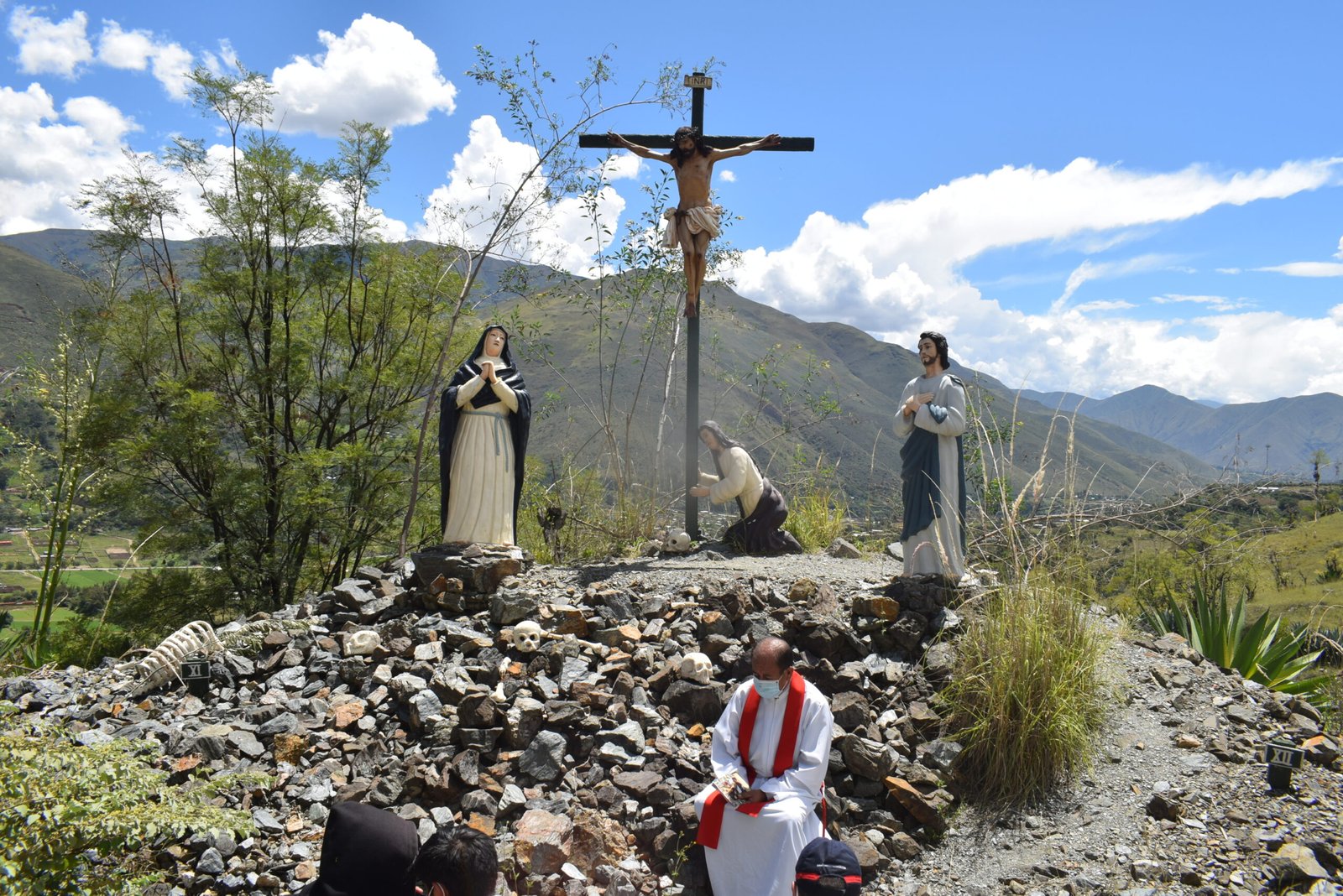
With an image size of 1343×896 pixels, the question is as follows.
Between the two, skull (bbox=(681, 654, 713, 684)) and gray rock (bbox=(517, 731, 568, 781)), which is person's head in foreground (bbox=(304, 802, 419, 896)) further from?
skull (bbox=(681, 654, 713, 684))

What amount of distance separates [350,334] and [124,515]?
4442 mm

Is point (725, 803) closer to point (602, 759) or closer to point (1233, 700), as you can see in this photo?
point (602, 759)

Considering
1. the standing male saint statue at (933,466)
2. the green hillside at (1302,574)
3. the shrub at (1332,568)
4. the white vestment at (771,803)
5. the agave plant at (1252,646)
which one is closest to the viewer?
the white vestment at (771,803)

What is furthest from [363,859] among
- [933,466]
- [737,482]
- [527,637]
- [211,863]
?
[737,482]

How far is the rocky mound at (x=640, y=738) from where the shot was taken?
4.30m

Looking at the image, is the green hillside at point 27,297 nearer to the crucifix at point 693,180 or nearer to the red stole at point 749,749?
the crucifix at point 693,180

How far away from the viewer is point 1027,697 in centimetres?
482

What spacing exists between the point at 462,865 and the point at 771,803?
1.96 metres

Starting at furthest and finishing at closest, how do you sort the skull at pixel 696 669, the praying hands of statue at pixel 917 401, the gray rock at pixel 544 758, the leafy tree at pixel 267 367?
the leafy tree at pixel 267 367, the praying hands of statue at pixel 917 401, the skull at pixel 696 669, the gray rock at pixel 544 758

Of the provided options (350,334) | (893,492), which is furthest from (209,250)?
(893,492)

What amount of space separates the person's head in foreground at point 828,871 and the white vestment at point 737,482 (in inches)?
198

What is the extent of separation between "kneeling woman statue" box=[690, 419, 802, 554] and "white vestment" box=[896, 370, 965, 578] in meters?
1.90

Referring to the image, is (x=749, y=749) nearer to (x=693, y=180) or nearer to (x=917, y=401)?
(x=917, y=401)

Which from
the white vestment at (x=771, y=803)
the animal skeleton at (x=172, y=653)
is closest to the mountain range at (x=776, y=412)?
the white vestment at (x=771, y=803)
